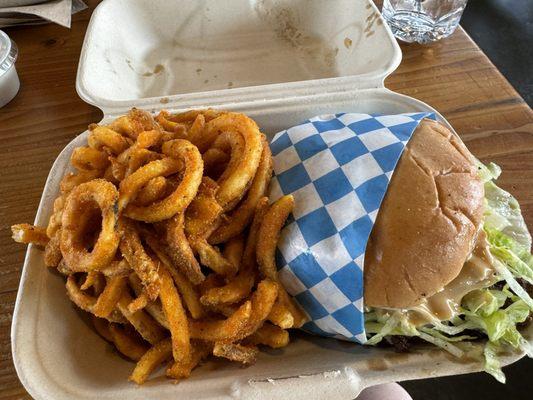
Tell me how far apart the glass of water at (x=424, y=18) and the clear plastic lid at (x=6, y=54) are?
162 cm

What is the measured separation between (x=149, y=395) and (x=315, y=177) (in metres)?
0.62

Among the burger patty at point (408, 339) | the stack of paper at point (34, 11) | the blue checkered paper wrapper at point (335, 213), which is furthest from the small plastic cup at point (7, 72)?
the burger patty at point (408, 339)

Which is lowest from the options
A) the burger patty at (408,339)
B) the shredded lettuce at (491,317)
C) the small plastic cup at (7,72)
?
the burger patty at (408,339)

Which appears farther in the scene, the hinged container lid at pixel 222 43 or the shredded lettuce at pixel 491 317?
the hinged container lid at pixel 222 43

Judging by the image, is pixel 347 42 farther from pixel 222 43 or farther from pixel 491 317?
pixel 491 317

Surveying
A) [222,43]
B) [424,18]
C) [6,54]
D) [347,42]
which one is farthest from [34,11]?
[424,18]

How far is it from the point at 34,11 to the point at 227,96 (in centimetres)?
128

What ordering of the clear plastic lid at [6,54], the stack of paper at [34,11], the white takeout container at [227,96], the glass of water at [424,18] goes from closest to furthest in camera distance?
1. the white takeout container at [227,96]
2. the clear plastic lid at [6,54]
3. the glass of water at [424,18]
4. the stack of paper at [34,11]

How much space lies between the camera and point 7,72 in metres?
1.85

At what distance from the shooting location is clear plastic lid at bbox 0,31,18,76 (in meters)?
1.82

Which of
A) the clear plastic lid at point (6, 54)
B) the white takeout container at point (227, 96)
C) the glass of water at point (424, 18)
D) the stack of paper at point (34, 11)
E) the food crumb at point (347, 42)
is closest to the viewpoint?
the white takeout container at point (227, 96)

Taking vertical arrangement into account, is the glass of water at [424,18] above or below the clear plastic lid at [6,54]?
below

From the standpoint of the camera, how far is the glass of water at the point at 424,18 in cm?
205

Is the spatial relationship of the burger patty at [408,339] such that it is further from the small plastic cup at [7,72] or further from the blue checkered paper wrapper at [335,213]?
the small plastic cup at [7,72]
